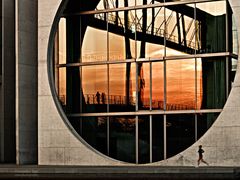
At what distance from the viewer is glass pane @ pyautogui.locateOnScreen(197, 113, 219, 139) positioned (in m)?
26.0

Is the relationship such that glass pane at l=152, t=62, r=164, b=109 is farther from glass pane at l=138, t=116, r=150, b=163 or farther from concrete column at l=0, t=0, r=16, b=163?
concrete column at l=0, t=0, r=16, b=163

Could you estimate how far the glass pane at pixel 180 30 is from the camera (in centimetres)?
2656

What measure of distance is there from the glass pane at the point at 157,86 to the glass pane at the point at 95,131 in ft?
7.96

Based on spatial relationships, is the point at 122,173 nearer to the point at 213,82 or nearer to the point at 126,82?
the point at 213,82

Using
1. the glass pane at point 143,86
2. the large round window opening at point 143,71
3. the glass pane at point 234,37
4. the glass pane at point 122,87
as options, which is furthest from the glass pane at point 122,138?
the glass pane at point 234,37

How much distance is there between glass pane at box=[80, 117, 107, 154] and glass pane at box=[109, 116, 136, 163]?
330mm

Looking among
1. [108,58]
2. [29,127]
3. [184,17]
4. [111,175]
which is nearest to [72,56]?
[108,58]

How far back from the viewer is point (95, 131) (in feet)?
93.7

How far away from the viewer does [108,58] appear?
28484mm

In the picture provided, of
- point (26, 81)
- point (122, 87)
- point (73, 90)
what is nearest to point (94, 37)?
point (73, 90)

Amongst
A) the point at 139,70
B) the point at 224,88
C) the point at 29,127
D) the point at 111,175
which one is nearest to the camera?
the point at 111,175

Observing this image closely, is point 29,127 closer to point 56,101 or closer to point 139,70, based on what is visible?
point 56,101

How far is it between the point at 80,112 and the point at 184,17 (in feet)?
19.6

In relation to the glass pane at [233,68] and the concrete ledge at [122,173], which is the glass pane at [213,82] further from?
the concrete ledge at [122,173]
